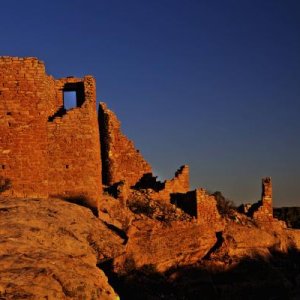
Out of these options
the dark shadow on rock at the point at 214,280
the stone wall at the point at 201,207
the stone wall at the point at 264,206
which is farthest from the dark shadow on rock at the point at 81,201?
the stone wall at the point at 264,206

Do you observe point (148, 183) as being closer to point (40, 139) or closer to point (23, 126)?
point (40, 139)

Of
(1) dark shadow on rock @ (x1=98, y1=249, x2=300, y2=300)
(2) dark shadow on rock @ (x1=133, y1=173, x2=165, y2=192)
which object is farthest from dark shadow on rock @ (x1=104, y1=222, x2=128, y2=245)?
(2) dark shadow on rock @ (x1=133, y1=173, x2=165, y2=192)

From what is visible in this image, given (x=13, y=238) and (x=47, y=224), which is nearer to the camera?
(x=13, y=238)

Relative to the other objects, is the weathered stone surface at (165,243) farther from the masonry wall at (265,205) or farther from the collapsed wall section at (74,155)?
the masonry wall at (265,205)

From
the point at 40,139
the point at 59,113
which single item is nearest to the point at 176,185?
the point at 59,113

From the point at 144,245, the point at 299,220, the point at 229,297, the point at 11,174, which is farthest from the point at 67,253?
the point at 299,220

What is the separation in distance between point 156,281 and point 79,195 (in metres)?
3.44

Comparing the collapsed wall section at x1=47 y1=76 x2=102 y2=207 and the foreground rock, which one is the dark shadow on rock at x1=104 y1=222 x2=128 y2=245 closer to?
the foreground rock

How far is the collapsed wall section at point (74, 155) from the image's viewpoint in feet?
69.7

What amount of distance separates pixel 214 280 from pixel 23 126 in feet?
27.5

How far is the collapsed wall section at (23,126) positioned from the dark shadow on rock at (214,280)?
10.7 feet

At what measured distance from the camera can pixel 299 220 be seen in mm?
40406

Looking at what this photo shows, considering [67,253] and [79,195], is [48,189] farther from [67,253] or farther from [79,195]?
[67,253]

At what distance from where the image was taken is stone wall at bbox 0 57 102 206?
2058 cm
